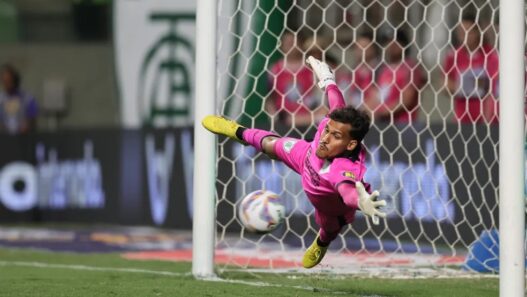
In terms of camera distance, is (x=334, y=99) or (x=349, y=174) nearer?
(x=349, y=174)

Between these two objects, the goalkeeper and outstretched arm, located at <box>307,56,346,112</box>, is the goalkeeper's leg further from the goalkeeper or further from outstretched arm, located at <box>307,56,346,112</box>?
outstretched arm, located at <box>307,56,346,112</box>

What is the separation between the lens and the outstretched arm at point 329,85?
730 cm

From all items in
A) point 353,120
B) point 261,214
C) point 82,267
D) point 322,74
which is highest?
point 322,74

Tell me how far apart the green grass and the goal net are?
1217 mm

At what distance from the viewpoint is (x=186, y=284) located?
24.8ft

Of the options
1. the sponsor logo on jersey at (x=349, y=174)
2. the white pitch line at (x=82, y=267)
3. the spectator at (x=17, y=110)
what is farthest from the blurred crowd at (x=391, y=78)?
the spectator at (x=17, y=110)

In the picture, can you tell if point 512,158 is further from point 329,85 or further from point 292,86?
point 292,86

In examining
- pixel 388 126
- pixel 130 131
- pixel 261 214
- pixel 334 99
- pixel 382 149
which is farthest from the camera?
pixel 130 131

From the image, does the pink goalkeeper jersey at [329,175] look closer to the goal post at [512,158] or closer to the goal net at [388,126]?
the goal post at [512,158]

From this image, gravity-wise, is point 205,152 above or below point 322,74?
below

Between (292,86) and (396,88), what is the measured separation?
0.91m

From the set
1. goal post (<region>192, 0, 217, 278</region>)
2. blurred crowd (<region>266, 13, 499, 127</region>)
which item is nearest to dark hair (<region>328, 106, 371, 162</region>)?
goal post (<region>192, 0, 217, 278</region>)

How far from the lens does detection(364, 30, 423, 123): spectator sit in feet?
35.4

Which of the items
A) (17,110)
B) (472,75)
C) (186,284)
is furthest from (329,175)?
(17,110)
